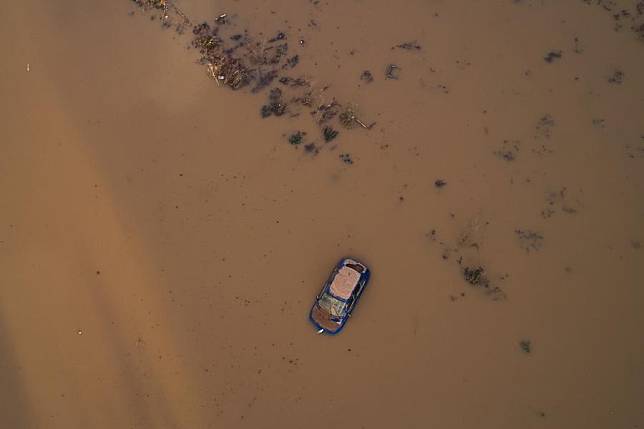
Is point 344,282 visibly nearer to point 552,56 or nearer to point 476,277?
point 476,277

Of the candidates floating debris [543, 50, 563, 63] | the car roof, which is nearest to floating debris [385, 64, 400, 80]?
floating debris [543, 50, 563, 63]

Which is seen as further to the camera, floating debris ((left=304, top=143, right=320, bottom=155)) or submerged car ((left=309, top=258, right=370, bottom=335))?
floating debris ((left=304, top=143, right=320, bottom=155))

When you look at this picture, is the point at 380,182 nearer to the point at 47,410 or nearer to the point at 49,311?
the point at 49,311

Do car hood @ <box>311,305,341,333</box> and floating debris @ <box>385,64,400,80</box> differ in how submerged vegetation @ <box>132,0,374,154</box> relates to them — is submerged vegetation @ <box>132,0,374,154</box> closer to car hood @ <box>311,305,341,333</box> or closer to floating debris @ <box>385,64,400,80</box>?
floating debris @ <box>385,64,400,80</box>

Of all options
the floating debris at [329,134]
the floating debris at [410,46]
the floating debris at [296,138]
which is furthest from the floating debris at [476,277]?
the floating debris at [410,46]

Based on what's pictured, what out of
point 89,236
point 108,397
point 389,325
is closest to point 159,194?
point 89,236

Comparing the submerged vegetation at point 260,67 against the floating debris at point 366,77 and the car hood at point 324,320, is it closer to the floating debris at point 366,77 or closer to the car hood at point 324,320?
the floating debris at point 366,77
